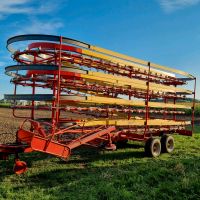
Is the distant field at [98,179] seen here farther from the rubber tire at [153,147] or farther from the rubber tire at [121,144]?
the rubber tire at [121,144]

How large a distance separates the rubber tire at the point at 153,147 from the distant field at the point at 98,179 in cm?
26

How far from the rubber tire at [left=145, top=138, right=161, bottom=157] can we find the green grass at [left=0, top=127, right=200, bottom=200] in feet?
0.96

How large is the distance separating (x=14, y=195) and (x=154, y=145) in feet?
18.9

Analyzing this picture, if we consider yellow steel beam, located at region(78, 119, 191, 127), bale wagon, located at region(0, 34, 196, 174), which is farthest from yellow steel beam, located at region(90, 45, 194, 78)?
yellow steel beam, located at region(78, 119, 191, 127)

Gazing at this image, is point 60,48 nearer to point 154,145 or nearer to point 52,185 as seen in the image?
point 52,185

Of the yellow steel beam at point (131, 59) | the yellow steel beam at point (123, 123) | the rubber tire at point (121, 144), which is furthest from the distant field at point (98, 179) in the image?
the yellow steel beam at point (131, 59)

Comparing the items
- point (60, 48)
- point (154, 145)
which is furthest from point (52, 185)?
point (154, 145)

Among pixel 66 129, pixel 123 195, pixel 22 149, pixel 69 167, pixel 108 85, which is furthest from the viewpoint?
pixel 108 85

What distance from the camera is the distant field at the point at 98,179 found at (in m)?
6.00

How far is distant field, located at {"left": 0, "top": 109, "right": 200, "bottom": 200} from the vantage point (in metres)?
6.00

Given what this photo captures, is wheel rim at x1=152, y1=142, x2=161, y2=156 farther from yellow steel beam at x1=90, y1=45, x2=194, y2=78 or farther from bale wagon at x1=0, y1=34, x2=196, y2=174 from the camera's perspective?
yellow steel beam at x1=90, y1=45, x2=194, y2=78

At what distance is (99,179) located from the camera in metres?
7.21

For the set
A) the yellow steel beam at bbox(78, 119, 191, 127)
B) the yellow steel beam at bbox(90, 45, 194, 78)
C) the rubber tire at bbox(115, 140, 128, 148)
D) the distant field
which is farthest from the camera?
the rubber tire at bbox(115, 140, 128, 148)

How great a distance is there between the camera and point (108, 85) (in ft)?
32.0
